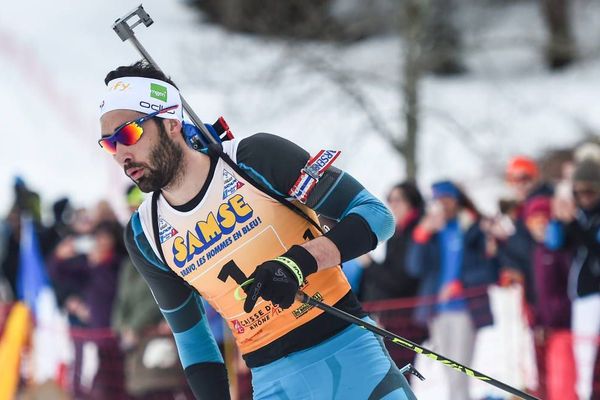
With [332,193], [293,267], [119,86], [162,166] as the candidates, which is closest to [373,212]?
[332,193]

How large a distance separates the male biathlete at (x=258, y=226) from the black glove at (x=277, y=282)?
0.20 metres

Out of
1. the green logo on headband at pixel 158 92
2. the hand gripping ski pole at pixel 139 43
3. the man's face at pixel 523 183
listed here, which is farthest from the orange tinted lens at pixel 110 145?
the man's face at pixel 523 183

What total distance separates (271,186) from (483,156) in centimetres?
1114

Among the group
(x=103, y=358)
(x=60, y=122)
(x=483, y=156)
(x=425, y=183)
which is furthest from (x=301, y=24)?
(x=60, y=122)

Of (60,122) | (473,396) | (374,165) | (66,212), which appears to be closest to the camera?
(473,396)

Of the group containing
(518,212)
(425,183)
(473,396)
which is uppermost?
(518,212)

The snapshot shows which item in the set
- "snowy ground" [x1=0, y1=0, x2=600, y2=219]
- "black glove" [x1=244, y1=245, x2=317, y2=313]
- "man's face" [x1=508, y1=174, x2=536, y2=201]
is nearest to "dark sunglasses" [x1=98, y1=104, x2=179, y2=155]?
"black glove" [x1=244, y1=245, x2=317, y2=313]

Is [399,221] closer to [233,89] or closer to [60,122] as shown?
[233,89]

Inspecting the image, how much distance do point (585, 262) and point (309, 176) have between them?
143 inches

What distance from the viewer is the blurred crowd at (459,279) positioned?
276 inches

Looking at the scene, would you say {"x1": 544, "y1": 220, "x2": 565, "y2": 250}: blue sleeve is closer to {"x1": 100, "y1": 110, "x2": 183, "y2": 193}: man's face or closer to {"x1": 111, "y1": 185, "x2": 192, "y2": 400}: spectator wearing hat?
{"x1": 111, "y1": 185, "x2": 192, "y2": 400}: spectator wearing hat

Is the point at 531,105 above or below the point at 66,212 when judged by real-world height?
below

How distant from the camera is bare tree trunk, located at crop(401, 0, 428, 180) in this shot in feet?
43.4

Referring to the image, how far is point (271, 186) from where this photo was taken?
3914 millimetres
